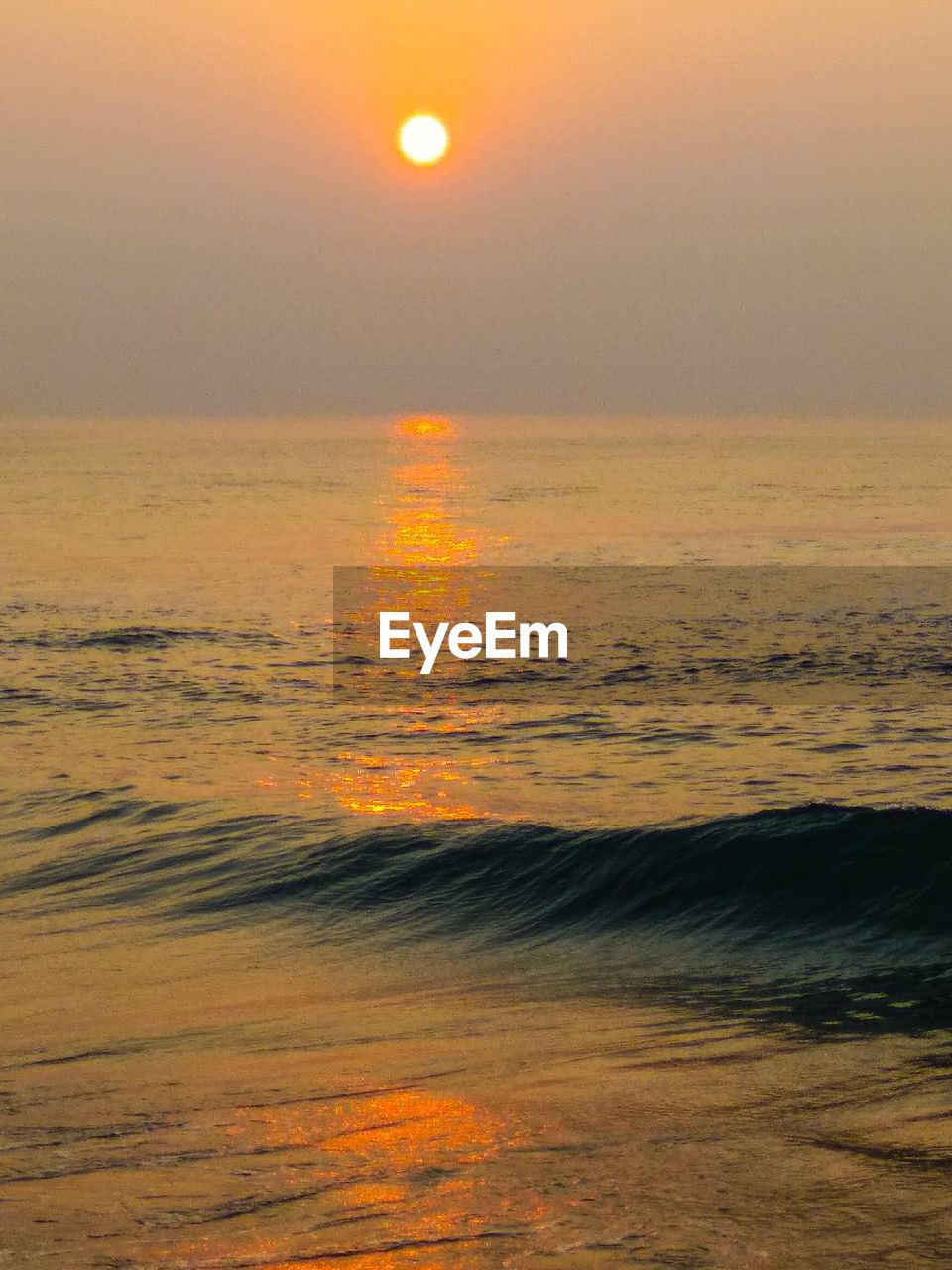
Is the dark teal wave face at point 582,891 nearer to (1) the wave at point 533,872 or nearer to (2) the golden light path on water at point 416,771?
(1) the wave at point 533,872

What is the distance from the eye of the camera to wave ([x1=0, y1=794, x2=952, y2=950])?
1090 cm

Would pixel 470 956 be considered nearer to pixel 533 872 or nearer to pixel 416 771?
pixel 533 872

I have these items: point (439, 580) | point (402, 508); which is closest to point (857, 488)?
point (402, 508)

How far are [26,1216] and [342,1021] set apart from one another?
2.72 meters

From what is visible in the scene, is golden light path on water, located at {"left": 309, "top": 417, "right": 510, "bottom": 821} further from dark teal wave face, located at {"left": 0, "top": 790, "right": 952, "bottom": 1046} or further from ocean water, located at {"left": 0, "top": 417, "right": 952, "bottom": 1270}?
dark teal wave face, located at {"left": 0, "top": 790, "right": 952, "bottom": 1046}

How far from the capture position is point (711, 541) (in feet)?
133

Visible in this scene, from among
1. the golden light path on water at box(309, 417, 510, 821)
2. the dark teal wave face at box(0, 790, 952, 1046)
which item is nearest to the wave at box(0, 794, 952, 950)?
the dark teal wave face at box(0, 790, 952, 1046)

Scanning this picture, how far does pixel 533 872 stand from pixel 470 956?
6.09ft

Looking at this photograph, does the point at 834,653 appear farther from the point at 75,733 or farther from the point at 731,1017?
the point at 731,1017

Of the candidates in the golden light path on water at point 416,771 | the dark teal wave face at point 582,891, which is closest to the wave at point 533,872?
the dark teal wave face at point 582,891

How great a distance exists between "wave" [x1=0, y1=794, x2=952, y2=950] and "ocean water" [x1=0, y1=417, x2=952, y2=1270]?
4cm

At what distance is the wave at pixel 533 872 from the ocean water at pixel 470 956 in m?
0.04

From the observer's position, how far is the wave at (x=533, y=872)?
429 inches

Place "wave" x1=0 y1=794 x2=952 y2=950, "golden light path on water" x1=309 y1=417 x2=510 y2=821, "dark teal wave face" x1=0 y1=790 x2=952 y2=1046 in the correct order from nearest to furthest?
"dark teal wave face" x1=0 y1=790 x2=952 y2=1046 → "wave" x1=0 y1=794 x2=952 y2=950 → "golden light path on water" x1=309 y1=417 x2=510 y2=821
